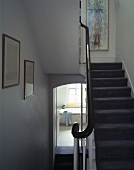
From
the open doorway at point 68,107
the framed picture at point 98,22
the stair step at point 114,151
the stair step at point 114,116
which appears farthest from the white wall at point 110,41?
the stair step at point 114,151

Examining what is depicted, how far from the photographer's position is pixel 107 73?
4.60m

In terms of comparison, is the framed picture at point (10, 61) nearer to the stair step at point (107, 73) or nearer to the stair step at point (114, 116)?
the stair step at point (114, 116)

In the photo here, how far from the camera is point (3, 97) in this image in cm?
231

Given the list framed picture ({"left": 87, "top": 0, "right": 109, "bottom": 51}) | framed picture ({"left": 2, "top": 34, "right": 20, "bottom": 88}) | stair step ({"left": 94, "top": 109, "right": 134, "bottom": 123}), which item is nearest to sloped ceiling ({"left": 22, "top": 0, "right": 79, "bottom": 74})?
framed picture ({"left": 2, "top": 34, "right": 20, "bottom": 88})

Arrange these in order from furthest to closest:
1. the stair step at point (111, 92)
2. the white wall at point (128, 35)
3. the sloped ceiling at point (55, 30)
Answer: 1. the white wall at point (128, 35)
2. the stair step at point (111, 92)
3. the sloped ceiling at point (55, 30)

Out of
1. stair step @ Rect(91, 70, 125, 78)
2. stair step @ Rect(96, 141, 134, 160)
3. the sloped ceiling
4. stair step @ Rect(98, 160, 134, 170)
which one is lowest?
stair step @ Rect(98, 160, 134, 170)

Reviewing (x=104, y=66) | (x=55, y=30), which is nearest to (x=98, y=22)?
(x=104, y=66)

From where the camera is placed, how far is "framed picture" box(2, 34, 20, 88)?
228 centimetres

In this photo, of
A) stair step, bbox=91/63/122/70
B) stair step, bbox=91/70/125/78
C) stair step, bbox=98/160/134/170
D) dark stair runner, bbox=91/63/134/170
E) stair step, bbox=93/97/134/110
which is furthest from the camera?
stair step, bbox=91/63/122/70

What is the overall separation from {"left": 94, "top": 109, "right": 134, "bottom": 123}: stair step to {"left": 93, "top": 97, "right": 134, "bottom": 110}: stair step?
267mm

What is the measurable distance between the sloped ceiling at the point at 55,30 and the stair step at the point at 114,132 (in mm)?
1784

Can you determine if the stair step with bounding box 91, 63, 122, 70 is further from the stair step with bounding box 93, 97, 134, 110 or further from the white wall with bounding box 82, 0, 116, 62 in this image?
the white wall with bounding box 82, 0, 116, 62

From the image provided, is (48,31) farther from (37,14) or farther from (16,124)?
(16,124)

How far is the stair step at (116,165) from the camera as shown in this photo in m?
2.61
